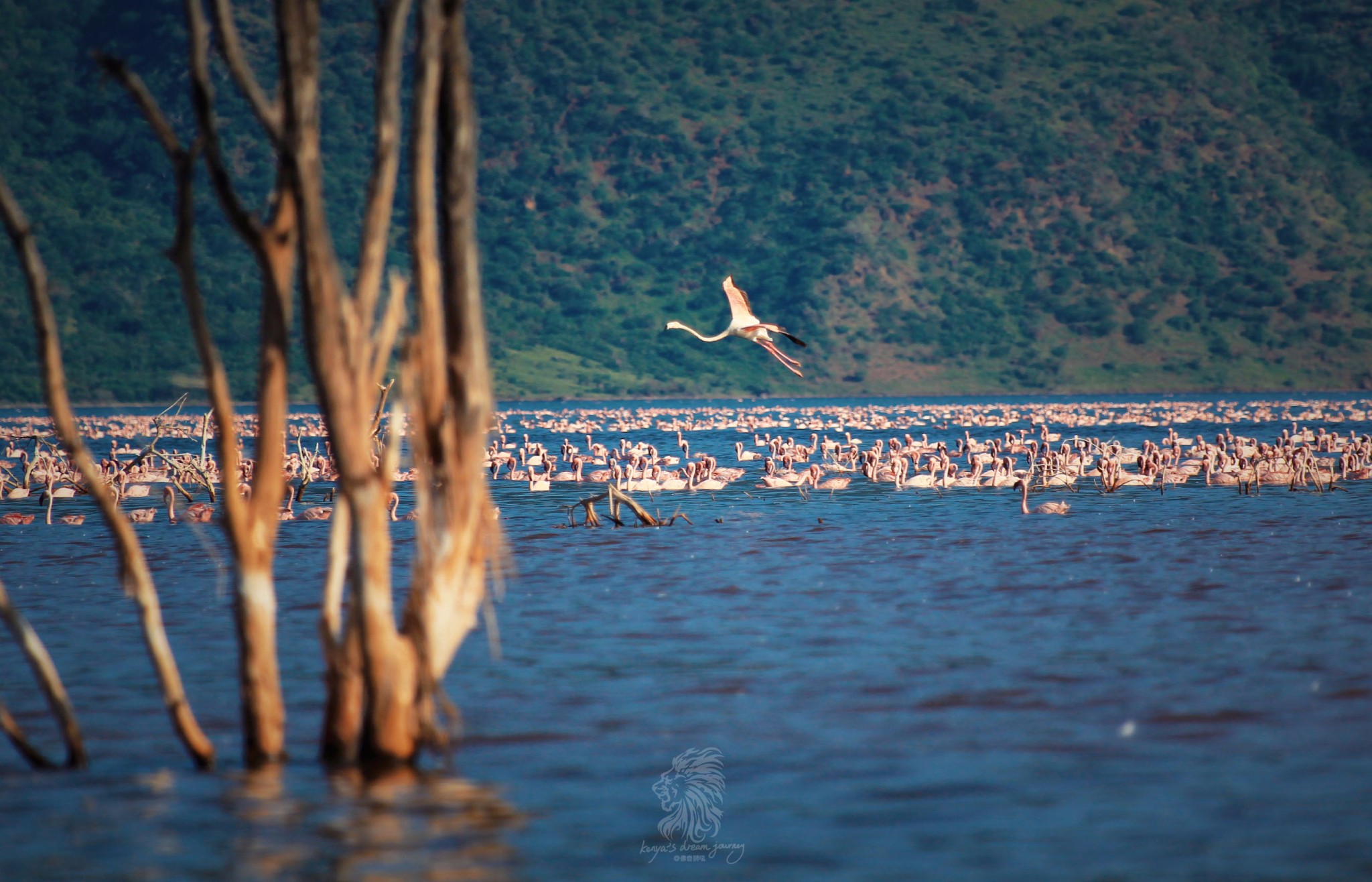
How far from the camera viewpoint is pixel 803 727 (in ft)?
29.5

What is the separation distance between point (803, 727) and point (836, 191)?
12839cm

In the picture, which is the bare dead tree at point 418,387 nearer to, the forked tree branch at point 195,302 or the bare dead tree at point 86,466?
the forked tree branch at point 195,302

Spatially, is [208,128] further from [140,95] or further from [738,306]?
[738,306]

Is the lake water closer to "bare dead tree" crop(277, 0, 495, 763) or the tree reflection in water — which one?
the tree reflection in water

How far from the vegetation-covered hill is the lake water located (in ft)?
319

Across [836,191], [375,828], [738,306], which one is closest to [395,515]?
[738,306]

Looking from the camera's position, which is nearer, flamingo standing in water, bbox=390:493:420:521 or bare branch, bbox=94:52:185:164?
bare branch, bbox=94:52:185:164

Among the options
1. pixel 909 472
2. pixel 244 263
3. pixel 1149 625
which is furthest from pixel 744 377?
pixel 1149 625

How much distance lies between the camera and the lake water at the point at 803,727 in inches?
265

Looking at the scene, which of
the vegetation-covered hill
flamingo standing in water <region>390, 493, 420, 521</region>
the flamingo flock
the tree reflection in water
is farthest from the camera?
the vegetation-covered hill

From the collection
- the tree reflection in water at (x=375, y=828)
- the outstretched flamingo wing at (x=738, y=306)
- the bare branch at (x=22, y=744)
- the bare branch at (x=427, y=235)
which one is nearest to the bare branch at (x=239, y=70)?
the bare branch at (x=427, y=235)

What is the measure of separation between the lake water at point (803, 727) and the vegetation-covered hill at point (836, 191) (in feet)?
319

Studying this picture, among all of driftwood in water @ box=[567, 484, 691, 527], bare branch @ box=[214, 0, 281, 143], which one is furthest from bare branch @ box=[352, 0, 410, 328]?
driftwood in water @ box=[567, 484, 691, 527]

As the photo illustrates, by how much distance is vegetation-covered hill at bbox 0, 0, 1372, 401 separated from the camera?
118750 millimetres
